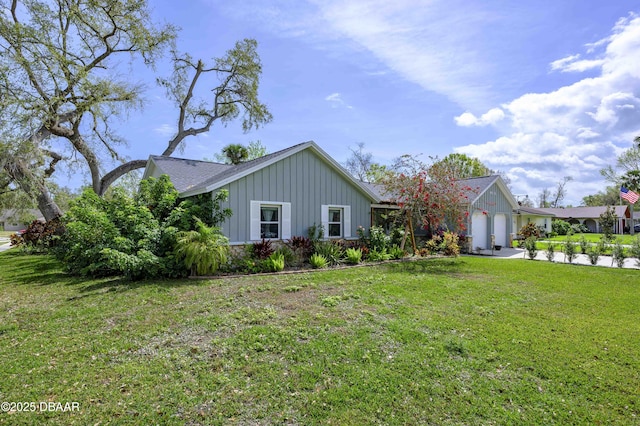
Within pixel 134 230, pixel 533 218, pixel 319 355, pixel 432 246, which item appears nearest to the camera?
pixel 319 355

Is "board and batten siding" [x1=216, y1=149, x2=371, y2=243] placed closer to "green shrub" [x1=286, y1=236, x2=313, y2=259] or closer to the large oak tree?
"green shrub" [x1=286, y1=236, x2=313, y2=259]

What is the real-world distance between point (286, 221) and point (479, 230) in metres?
13.0

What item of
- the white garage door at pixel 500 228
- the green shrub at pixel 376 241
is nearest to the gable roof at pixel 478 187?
the white garage door at pixel 500 228

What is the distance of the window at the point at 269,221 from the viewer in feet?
37.7

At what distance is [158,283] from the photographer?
317 inches

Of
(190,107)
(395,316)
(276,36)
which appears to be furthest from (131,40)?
(395,316)


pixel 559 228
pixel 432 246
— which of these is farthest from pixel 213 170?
pixel 559 228

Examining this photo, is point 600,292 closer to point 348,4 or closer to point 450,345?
point 450,345

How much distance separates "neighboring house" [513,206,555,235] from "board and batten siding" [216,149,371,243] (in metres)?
22.0

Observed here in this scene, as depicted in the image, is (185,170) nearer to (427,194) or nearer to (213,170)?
(213,170)

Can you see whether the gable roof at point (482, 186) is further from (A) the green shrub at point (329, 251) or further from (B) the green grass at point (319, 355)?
(B) the green grass at point (319, 355)

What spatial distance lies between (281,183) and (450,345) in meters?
8.47

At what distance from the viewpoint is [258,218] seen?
1120 cm

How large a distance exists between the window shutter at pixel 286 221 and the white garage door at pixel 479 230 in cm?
1183
